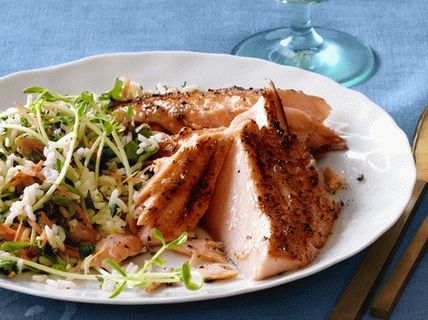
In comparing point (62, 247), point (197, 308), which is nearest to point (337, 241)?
point (197, 308)

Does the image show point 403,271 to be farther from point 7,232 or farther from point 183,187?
point 7,232

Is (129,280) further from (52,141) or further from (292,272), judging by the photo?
(52,141)

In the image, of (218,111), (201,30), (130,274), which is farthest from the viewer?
(201,30)

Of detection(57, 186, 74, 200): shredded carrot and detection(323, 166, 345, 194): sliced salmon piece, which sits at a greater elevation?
detection(323, 166, 345, 194): sliced salmon piece

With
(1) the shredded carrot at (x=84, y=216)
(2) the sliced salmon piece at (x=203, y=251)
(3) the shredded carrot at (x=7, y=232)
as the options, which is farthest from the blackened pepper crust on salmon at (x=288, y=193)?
(3) the shredded carrot at (x=7, y=232)

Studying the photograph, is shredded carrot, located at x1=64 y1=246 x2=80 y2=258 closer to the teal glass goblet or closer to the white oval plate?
the white oval plate

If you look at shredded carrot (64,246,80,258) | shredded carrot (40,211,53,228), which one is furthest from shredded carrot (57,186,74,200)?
shredded carrot (64,246,80,258)

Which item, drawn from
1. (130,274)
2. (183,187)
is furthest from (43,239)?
(183,187)
